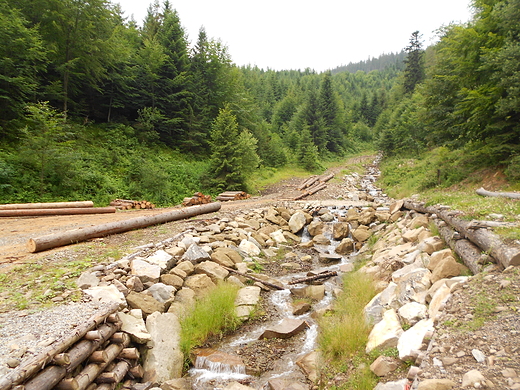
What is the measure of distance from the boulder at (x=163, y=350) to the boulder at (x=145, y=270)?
117 centimetres

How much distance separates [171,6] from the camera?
2978 centimetres

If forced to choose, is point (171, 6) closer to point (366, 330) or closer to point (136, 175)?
point (136, 175)

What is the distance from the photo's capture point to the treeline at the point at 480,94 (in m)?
11.3

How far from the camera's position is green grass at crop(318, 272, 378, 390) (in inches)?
155

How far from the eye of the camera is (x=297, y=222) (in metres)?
14.0

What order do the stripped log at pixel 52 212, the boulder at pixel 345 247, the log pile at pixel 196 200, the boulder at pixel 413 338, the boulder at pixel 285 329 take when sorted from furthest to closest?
the log pile at pixel 196 200 → the boulder at pixel 345 247 → the stripped log at pixel 52 212 → the boulder at pixel 285 329 → the boulder at pixel 413 338

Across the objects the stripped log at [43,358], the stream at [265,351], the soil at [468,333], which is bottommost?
the stream at [265,351]

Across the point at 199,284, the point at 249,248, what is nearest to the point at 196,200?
the point at 249,248

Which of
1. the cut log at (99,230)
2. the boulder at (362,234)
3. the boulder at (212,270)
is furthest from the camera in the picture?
the boulder at (362,234)

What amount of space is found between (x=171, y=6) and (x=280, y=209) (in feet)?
89.0

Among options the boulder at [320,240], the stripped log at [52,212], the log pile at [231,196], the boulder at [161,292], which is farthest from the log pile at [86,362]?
the log pile at [231,196]

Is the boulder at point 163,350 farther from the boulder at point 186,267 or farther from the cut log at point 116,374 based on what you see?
the boulder at point 186,267

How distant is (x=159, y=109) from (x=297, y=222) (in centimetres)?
1916

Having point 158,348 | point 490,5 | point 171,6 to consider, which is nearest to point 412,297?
point 158,348
